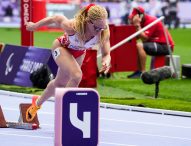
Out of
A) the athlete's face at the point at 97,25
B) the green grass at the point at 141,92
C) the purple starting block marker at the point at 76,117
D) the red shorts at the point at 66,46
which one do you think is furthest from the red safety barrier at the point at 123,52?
the purple starting block marker at the point at 76,117

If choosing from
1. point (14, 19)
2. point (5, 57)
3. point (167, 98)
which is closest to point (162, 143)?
point (167, 98)

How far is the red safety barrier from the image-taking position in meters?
18.2

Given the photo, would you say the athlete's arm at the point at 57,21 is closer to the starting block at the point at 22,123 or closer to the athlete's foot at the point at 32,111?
the athlete's foot at the point at 32,111

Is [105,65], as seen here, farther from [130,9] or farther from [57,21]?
[130,9]

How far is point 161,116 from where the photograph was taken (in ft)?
42.1

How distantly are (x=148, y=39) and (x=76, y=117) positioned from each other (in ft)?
32.5

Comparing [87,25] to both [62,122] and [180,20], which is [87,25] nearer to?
[62,122]

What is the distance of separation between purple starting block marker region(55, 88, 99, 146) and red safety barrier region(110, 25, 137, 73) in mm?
9297

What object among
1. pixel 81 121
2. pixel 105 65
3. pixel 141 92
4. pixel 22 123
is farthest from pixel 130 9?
pixel 81 121

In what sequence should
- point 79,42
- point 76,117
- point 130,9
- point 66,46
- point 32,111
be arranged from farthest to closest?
point 130,9 < point 32,111 < point 66,46 < point 79,42 < point 76,117

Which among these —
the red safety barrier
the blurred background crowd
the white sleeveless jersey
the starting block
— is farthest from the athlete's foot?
the blurred background crowd

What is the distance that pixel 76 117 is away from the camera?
863 cm

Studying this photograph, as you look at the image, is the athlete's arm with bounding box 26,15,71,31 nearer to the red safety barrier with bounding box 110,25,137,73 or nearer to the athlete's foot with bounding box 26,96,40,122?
the athlete's foot with bounding box 26,96,40,122

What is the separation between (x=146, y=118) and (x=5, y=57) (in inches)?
189
